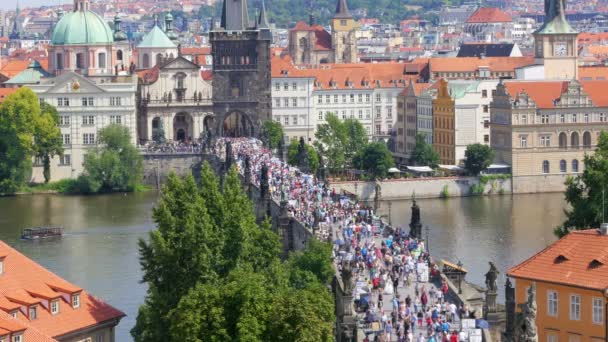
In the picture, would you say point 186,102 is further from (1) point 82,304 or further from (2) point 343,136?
(1) point 82,304

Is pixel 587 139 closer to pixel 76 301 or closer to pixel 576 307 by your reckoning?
pixel 576 307

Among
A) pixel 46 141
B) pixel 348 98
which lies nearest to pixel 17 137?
pixel 46 141

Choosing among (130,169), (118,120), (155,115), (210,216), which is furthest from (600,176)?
(155,115)

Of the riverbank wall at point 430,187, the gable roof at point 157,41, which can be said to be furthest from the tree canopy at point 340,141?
the gable roof at point 157,41

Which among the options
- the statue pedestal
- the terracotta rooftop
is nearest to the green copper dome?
the terracotta rooftop

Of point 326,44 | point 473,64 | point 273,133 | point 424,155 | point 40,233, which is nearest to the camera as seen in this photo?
point 40,233

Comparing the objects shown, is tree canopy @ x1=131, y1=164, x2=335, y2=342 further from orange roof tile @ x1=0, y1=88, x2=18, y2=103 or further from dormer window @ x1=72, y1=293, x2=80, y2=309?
orange roof tile @ x1=0, y1=88, x2=18, y2=103

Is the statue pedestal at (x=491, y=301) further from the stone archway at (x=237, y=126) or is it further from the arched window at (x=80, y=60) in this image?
the arched window at (x=80, y=60)
